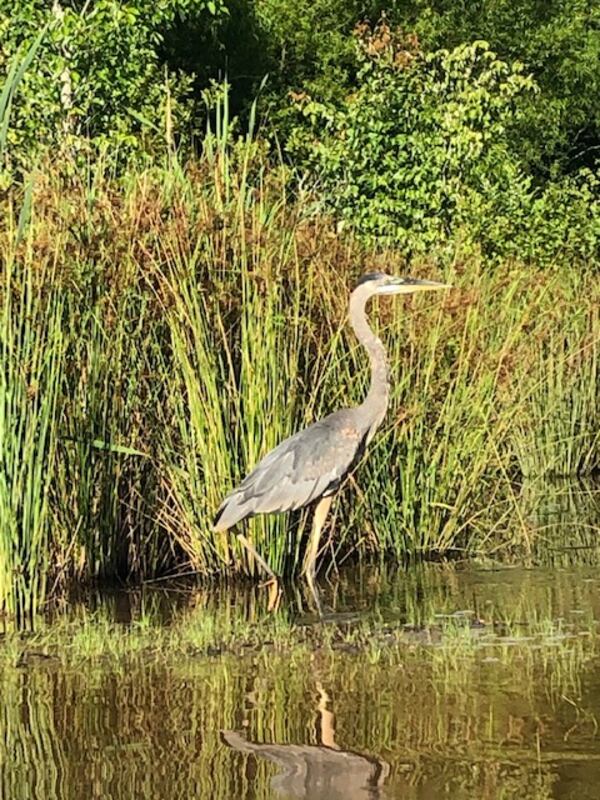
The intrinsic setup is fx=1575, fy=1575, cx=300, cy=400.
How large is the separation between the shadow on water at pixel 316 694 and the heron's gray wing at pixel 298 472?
450mm

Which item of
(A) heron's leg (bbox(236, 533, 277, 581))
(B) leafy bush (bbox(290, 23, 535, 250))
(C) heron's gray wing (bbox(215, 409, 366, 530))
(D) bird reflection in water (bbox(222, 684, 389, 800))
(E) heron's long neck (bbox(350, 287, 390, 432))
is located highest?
(B) leafy bush (bbox(290, 23, 535, 250))

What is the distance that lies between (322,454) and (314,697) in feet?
5.52

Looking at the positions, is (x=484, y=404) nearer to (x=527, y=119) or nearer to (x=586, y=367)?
(x=586, y=367)

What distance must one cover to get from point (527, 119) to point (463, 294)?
57.7 feet

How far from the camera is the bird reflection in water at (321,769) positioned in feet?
13.1

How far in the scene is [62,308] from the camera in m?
6.49

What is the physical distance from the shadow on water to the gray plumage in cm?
47

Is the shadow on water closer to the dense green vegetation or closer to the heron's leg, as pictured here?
the heron's leg

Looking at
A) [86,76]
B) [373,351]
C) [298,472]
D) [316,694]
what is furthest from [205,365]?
[86,76]

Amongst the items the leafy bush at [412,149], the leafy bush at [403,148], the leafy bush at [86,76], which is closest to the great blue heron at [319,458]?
the leafy bush at [86,76]

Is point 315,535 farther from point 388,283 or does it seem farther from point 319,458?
point 388,283

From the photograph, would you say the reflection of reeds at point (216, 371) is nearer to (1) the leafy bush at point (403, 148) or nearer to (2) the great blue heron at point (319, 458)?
(2) the great blue heron at point (319, 458)

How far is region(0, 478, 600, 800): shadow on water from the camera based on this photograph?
13.6ft

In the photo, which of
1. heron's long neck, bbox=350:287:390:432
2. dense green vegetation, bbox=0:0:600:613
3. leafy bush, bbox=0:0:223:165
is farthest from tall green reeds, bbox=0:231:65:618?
leafy bush, bbox=0:0:223:165
